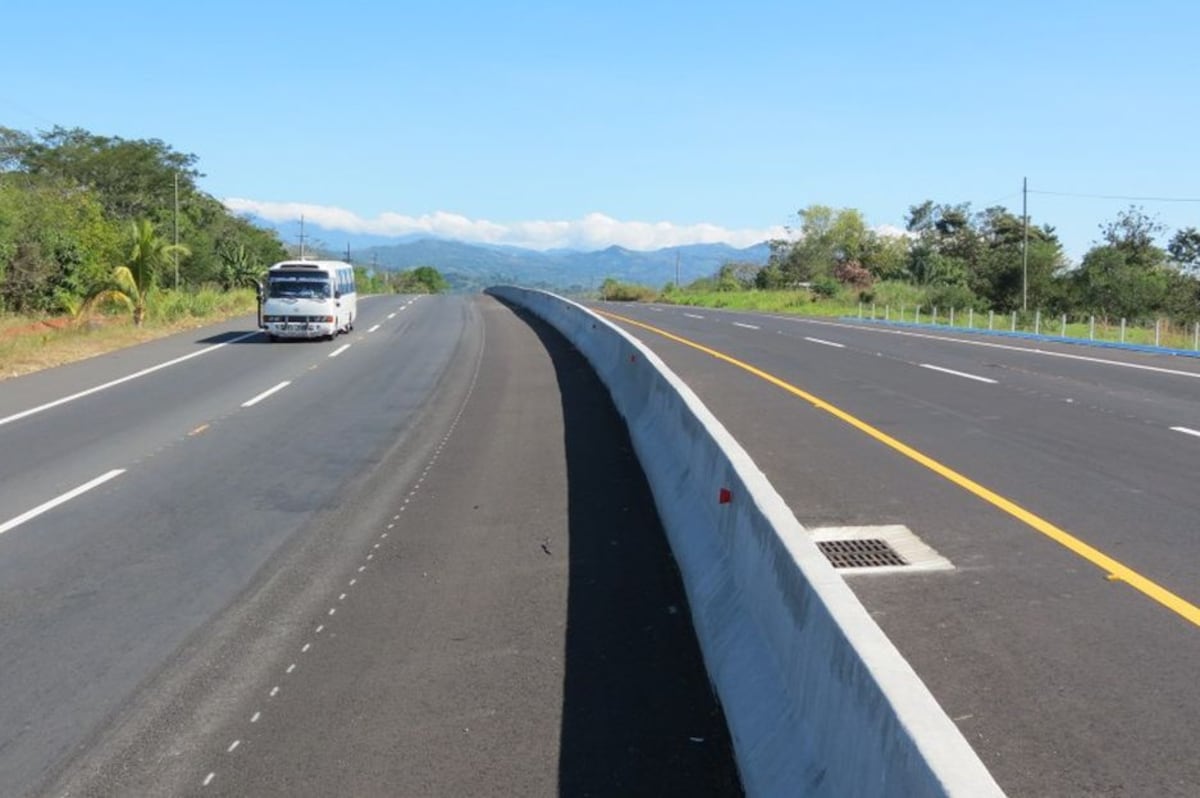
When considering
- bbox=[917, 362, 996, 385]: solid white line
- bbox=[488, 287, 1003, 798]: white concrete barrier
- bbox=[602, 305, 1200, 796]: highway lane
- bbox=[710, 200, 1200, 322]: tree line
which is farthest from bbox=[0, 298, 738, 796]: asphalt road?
bbox=[710, 200, 1200, 322]: tree line

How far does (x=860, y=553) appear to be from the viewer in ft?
23.6

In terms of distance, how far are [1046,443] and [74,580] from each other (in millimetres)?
9329

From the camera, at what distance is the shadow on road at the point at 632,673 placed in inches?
182

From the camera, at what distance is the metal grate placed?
6926 millimetres

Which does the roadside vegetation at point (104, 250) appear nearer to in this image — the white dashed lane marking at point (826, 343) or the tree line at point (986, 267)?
the white dashed lane marking at point (826, 343)

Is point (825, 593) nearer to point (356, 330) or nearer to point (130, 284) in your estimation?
point (356, 330)

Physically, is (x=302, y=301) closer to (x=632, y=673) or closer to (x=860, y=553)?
(x=860, y=553)

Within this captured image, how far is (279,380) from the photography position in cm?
2020

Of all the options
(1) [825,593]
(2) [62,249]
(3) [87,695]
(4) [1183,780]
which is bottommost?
(3) [87,695]

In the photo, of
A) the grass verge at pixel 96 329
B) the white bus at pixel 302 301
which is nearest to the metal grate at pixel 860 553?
the grass verge at pixel 96 329

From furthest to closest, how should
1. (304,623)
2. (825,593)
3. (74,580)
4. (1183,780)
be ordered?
(74,580), (304,623), (825,593), (1183,780)

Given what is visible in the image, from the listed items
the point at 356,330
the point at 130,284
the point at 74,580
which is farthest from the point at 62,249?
the point at 74,580

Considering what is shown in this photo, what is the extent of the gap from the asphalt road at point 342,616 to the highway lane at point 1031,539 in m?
1.26

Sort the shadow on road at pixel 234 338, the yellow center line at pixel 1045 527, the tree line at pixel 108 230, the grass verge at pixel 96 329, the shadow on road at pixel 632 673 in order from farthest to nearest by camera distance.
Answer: the tree line at pixel 108 230
the shadow on road at pixel 234 338
the grass verge at pixel 96 329
the yellow center line at pixel 1045 527
the shadow on road at pixel 632 673
